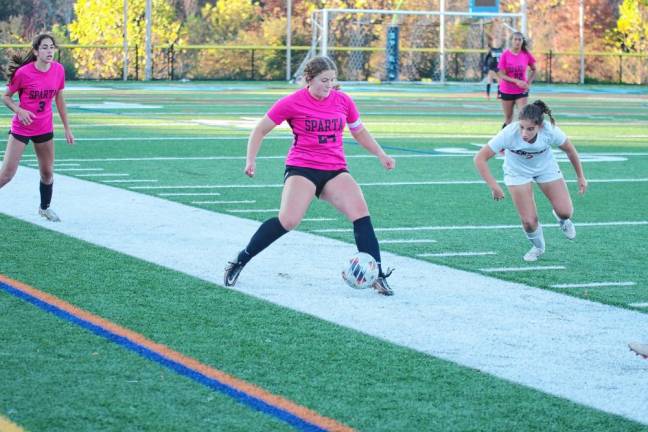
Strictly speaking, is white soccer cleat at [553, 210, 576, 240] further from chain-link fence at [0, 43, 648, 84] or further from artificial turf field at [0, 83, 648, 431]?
chain-link fence at [0, 43, 648, 84]

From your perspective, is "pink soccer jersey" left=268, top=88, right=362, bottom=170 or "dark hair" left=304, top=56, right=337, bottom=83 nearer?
"dark hair" left=304, top=56, right=337, bottom=83

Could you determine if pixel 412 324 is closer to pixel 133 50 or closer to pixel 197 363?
pixel 197 363


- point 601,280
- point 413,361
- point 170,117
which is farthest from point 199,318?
point 170,117

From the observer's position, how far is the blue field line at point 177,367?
5.10 meters

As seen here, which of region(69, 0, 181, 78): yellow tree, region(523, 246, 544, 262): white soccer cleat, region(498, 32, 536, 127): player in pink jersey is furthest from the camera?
region(69, 0, 181, 78): yellow tree

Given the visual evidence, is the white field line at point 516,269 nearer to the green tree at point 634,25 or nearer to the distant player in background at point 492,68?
the distant player in background at point 492,68

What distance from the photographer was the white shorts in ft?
31.3

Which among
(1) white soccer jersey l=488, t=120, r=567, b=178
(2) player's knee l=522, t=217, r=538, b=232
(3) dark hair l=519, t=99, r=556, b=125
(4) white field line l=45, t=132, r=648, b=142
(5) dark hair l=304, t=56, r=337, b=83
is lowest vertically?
(4) white field line l=45, t=132, r=648, b=142

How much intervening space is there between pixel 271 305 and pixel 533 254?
8.48 ft

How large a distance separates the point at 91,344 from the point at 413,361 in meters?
1.56

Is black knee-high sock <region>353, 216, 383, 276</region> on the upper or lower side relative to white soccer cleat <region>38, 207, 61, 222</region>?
upper

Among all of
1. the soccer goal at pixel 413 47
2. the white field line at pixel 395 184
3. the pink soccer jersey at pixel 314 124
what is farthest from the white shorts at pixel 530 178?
the soccer goal at pixel 413 47

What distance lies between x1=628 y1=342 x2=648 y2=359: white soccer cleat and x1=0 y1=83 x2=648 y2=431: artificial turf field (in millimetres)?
691

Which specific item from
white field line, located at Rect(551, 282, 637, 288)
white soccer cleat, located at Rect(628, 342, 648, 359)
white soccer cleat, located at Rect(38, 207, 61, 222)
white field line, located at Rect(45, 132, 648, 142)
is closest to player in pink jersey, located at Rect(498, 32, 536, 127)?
white field line, located at Rect(45, 132, 648, 142)
